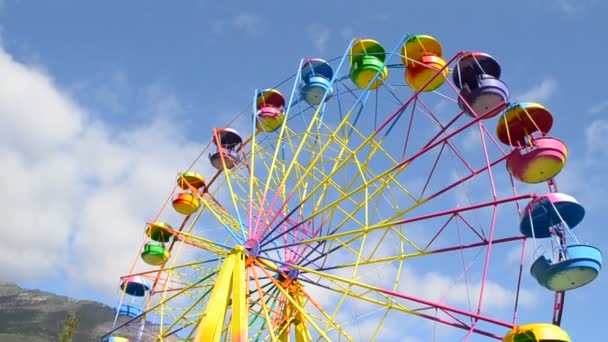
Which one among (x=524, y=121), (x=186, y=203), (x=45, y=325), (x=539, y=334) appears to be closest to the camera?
(x=539, y=334)

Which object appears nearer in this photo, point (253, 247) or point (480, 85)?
point (253, 247)

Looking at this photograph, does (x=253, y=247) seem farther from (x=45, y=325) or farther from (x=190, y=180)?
(x=45, y=325)

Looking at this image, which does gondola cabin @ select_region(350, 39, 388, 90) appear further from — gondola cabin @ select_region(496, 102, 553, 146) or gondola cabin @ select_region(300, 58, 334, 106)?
gondola cabin @ select_region(496, 102, 553, 146)

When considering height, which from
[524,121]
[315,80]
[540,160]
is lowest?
[540,160]

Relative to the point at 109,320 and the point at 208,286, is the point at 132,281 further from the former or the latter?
the point at 109,320

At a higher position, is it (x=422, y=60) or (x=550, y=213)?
(x=422, y=60)

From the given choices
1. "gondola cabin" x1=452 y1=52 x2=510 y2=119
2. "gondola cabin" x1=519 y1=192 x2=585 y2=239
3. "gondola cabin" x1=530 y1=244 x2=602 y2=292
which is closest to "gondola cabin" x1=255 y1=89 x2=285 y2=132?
"gondola cabin" x1=452 y1=52 x2=510 y2=119

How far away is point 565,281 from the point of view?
10117 mm

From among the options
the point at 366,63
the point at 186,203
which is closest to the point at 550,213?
the point at 366,63

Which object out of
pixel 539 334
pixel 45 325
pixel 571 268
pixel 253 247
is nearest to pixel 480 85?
pixel 571 268

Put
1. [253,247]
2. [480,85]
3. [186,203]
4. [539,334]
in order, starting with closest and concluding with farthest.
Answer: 1. [539,334]
2. [253,247]
3. [480,85]
4. [186,203]

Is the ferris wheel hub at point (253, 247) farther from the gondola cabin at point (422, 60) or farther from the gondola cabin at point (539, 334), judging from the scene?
the gondola cabin at point (422, 60)

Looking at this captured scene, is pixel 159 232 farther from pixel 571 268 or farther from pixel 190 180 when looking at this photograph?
pixel 571 268

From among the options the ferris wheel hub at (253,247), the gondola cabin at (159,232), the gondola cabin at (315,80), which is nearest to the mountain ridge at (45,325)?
the gondola cabin at (159,232)
